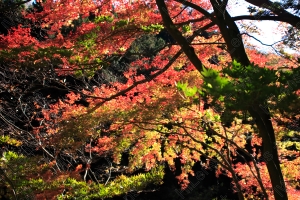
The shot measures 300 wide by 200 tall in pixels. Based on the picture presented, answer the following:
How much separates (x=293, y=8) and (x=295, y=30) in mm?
490

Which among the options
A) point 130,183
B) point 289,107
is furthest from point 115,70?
point 289,107

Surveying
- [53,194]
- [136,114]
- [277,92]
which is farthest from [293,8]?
[53,194]

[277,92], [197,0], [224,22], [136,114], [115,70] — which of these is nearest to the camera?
[277,92]

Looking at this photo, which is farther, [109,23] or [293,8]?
[109,23]

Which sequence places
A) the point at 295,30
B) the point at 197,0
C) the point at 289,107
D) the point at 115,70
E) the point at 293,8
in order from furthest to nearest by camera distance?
the point at 115,70 → the point at 197,0 → the point at 295,30 → the point at 293,8 → the point at 289,107

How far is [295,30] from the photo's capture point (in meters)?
4.01

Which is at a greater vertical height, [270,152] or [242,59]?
[242,59]

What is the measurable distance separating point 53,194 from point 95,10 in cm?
397

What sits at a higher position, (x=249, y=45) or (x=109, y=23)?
(x=249, y=45)

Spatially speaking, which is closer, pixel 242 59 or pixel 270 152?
pixel 270 152

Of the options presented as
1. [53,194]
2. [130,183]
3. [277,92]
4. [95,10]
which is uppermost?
[95,10]

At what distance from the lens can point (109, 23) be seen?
5.41 m

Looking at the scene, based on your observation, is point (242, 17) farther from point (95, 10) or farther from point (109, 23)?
point (95, 10)

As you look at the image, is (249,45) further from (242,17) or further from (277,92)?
(277,92)
